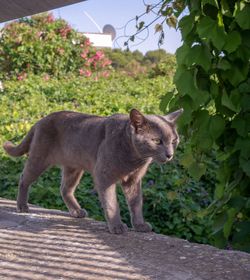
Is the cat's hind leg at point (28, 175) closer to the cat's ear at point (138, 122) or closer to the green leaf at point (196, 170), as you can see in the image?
the cat's ear at point (138, 122)

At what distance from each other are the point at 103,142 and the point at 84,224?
0.62 m

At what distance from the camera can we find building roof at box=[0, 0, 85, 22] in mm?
3496

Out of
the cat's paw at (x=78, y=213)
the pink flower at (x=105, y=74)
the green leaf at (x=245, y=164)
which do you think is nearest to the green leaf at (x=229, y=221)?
the green leaf at (x=245, y=164)

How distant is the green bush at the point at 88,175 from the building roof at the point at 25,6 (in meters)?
1.27

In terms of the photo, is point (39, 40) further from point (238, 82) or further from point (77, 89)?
point (238, 82)

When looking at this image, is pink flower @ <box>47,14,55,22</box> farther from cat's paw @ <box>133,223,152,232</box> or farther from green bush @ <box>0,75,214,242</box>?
cat's paw @ <box>133,223,152,232</box>

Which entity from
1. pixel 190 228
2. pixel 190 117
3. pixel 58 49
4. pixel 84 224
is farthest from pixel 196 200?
pixel 58 49

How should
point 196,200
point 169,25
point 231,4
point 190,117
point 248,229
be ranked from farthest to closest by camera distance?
1. point 196,200
2. point 169,25
3. point 248,229
4. point 190,117
5. point 231,4

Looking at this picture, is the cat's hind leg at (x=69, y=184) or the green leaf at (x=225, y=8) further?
the cat's hind leg at (x=69, y=184)

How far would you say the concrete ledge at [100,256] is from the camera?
309 cm

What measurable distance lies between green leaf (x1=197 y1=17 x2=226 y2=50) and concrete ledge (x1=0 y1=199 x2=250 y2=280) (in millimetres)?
Answer: 1200

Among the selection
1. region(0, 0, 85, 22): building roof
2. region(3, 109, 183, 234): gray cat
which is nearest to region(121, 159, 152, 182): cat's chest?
region(3, 109, 183, 234): gray cat

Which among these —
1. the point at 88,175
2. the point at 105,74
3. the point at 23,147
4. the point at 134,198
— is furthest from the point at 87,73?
the point at 134,198

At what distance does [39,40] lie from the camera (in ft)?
45.3
